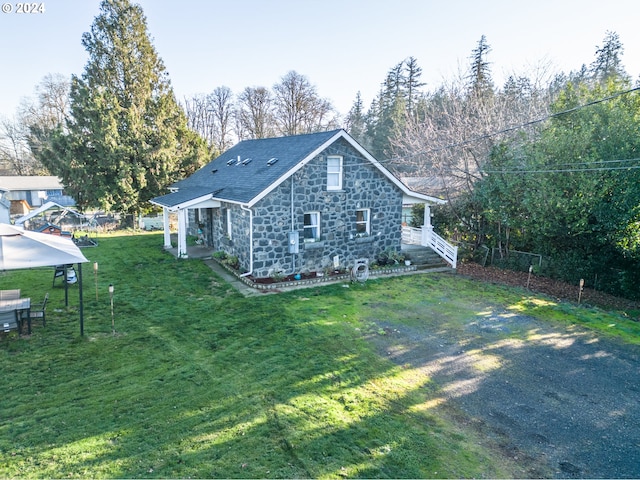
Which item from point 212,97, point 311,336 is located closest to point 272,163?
point 311,336

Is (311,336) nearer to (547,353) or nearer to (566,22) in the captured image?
(547,353)

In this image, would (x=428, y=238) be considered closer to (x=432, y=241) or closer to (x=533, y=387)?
(x=432, y=241)

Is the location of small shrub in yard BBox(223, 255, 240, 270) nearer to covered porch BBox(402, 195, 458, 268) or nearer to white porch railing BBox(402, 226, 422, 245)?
covered porch BBox(402, 195, 458, 268)

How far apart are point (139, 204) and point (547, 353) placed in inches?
1055

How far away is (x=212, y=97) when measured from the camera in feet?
163

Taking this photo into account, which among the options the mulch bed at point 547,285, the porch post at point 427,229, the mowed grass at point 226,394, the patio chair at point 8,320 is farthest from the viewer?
the porch post at point 427,229

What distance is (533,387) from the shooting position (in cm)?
771

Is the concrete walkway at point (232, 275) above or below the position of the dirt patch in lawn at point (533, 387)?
above

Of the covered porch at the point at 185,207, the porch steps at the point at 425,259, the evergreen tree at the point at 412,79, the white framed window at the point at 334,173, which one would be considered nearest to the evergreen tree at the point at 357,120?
the evergreen tree at the point at 412,79

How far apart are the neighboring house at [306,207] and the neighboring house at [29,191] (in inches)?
1363

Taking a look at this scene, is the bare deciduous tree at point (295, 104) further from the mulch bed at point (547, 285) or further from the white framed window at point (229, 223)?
the mulch bed at point (547, 285)

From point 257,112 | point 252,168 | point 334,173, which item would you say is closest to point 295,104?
point 257,112

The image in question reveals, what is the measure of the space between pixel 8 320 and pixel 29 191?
142 feet

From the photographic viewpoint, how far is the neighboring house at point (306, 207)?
14.4m
